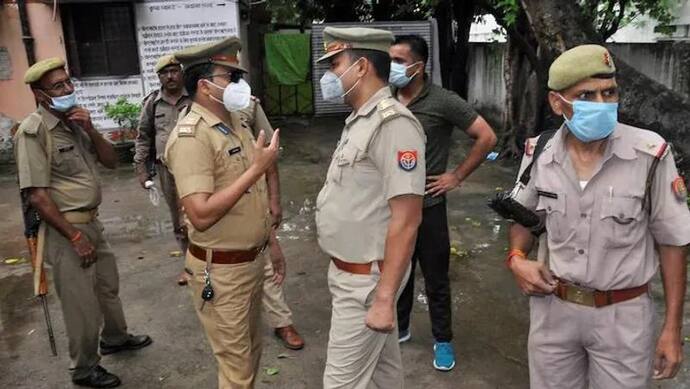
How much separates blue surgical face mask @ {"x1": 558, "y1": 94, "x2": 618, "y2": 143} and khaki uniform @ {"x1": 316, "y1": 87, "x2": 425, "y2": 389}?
0.55m

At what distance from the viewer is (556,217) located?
2.08m

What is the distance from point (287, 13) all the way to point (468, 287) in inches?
578

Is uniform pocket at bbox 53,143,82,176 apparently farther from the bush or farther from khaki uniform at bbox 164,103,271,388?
the bush

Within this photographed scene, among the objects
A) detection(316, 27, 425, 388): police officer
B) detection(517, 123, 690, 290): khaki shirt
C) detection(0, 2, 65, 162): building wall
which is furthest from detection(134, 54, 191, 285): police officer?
detection(0, 2, 65, 162): building wall

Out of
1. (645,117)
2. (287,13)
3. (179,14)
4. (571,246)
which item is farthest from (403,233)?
(287,13)

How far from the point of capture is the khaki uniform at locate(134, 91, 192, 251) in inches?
174

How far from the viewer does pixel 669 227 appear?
1938 millimetres

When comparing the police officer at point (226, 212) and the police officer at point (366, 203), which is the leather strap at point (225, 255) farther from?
the police officer at point (366, 203)

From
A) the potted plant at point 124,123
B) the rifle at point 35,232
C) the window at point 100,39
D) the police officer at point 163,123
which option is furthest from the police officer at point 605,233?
the window at point 100,39

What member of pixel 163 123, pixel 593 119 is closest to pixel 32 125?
pixel 163 123

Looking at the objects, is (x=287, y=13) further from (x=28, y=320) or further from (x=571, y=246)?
(x=571, y=246)

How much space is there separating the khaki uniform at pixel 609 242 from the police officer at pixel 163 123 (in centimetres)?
302

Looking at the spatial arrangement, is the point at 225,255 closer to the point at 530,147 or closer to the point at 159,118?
the point at 530,147

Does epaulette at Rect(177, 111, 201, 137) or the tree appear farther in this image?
the tree
